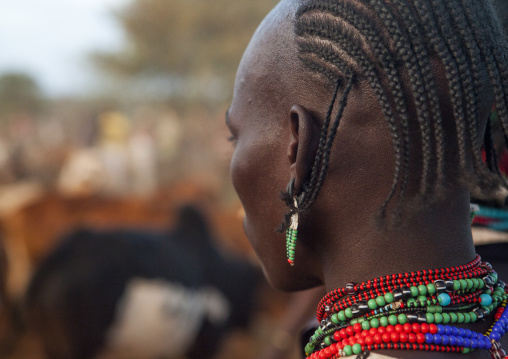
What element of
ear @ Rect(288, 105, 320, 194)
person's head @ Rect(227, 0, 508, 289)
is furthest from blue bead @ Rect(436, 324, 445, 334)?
ear @ Rect(288, 105, 320, 194)

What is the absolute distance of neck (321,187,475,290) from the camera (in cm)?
104

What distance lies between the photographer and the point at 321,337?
1143 millimetres

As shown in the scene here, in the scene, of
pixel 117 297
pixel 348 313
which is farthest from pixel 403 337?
pixel 117 297

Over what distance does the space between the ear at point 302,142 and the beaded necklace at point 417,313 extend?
0.24m

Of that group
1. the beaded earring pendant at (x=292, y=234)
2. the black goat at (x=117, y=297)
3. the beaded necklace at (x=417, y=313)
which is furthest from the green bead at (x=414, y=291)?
the black goat at (x=117, y=297)

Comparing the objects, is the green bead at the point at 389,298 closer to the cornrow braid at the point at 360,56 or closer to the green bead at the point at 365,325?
the green bead at the point at 365,325

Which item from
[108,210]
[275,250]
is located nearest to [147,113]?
[108,210]

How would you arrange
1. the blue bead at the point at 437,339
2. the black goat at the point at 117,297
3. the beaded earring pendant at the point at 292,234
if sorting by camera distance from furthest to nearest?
the black goat at the point at 117,297
the beaded earring pendant at the point at 292,234
the blue bead at the point at 437,339

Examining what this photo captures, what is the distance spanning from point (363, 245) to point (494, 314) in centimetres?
31

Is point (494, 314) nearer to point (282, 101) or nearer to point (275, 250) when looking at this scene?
point (275, 250)

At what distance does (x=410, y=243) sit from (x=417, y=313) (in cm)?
13

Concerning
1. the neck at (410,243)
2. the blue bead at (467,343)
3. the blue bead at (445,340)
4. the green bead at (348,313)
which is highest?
the neck at (410,243)

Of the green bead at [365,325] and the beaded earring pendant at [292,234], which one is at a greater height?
the beaded earring pendant at [292,234]

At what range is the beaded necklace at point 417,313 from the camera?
100 cm
